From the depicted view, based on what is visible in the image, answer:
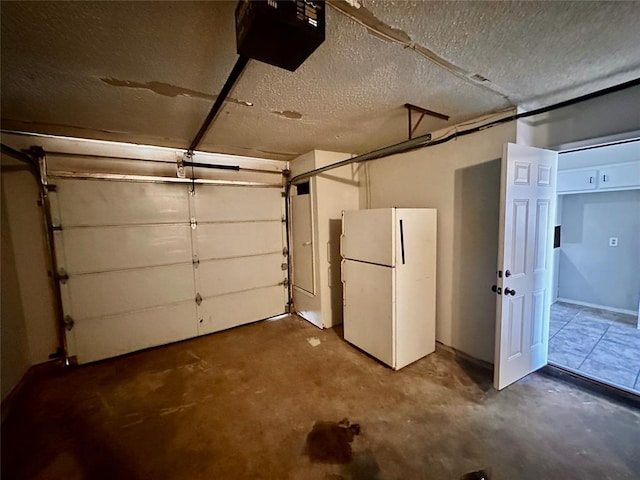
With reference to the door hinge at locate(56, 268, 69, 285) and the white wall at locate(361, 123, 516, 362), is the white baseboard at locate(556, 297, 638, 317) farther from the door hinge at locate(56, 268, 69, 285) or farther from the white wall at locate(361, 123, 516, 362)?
the door hinge at locate(56, 268, 69, 285)

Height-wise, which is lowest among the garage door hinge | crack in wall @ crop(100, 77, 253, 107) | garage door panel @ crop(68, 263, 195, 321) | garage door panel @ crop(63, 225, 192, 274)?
the garage door hinge

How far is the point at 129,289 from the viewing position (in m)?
3.09

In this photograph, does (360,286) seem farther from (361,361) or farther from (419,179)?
(419,179)

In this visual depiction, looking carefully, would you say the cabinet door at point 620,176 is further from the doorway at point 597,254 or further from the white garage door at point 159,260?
the white garage door at point 159,260

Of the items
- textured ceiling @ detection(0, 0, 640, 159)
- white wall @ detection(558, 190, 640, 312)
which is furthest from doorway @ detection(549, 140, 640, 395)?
textured ceiling @ detection(0, 0, 640, 159)

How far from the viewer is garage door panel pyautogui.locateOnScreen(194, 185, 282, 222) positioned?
11.4ft

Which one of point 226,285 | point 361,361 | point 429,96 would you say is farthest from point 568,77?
point 226,285

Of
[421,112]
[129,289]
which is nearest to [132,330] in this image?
[129,289]

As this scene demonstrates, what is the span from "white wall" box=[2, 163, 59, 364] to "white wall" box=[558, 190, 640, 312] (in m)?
7.39

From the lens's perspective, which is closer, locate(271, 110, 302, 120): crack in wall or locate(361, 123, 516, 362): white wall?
locate(271, 110, 302, 120): crack in wall

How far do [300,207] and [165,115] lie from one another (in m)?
2.05

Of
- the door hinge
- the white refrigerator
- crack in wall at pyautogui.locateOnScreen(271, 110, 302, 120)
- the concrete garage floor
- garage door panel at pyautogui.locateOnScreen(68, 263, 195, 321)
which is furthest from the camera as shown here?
garage door panel at pyautogui.locateOnScreen(68, 263, 195, 321)

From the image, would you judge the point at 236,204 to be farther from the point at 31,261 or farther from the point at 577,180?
the point at 577,180

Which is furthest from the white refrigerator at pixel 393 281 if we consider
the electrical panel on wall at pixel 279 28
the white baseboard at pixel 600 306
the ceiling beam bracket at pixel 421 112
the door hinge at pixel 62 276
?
the white baseboard at pixel 600 306
